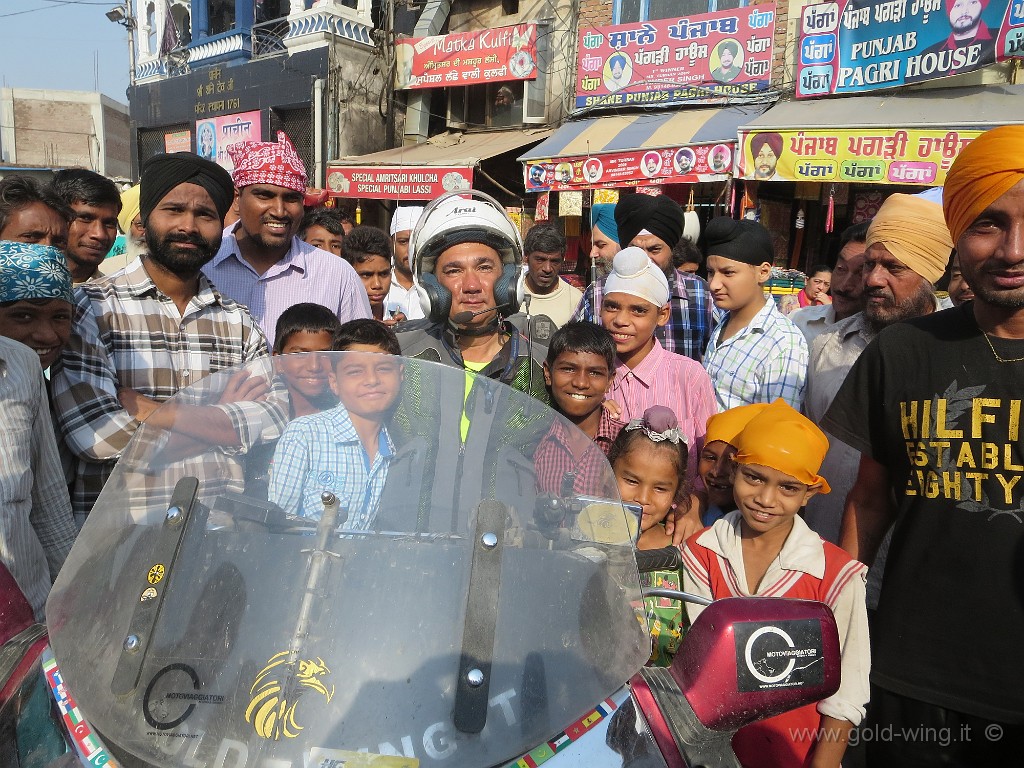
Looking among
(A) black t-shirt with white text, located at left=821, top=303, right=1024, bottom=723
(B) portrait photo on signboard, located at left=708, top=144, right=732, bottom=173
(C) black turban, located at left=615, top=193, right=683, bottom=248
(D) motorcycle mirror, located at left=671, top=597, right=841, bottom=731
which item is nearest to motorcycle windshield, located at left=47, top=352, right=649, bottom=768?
(D) motorcycle mirror, located at left=671, top=597, right=841, bottom=731

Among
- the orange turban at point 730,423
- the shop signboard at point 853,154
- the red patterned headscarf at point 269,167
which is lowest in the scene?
the orange turban at point 730,423

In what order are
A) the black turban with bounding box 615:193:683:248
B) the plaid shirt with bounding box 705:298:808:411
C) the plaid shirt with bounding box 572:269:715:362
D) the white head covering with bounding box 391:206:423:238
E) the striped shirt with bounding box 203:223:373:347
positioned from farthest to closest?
the white head covering with bounding box 391:206:423:238 < the black turban with bounding box 615:193:683:248 < the plaid shirt with bounding box 572:269:715:362 < the striped shirt with bounding box 203:223:373:347 < the plaid shirt with bounding box 705:298:808:411

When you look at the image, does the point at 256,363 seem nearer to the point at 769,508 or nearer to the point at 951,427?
the point at 769,508

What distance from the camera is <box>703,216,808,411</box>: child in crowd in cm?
320

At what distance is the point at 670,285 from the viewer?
4188 mm

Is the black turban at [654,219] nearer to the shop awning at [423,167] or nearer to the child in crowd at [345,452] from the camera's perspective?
the child in crowd at [345,452]

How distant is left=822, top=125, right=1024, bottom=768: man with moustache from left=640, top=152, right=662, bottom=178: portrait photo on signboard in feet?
27.4

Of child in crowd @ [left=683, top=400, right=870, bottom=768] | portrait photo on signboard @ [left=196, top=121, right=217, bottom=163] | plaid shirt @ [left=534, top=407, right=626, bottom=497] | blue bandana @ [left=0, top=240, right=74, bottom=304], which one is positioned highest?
portrait photo on signboard @ [left=196, top=121, right=217, bottom=163]

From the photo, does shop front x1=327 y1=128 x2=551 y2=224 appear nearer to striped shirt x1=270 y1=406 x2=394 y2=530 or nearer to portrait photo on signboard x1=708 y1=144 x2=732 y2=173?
portrait photo on signboard x1=708 y1=144 x2=732 y2=173

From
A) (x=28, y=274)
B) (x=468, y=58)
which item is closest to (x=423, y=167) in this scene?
(x=468, y=58)

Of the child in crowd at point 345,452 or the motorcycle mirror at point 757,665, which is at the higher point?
the child in crowd at point 345,452

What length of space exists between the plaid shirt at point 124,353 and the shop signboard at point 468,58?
11494 mm

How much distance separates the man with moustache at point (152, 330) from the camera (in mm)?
2326

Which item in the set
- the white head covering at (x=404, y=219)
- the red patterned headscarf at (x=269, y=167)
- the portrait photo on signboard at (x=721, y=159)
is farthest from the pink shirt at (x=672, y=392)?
the portrait photo on signboard at (x=721, y=159)
